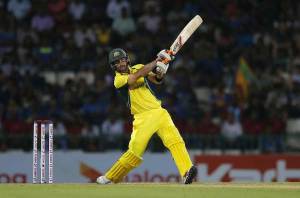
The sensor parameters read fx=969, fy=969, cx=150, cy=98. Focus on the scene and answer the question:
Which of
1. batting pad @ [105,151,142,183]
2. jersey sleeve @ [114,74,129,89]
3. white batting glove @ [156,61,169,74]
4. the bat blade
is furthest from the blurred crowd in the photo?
white batting glove @ [156,61,169,74]

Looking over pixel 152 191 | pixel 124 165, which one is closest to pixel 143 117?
pixel 124 165

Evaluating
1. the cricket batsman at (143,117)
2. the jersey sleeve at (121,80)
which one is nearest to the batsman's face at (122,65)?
the cricket batsman at (143,117)

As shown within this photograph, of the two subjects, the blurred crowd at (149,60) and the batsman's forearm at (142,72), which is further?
the blurred crowd at (149,60)

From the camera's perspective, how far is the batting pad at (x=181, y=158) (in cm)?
1209

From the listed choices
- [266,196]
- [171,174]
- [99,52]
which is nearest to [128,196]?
[266,196]

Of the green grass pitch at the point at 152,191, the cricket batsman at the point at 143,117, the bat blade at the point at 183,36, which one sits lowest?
the green grass pitch at the point at 152,191

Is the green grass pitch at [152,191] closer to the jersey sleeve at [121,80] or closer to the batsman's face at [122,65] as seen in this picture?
the jersey sleeve at [121,80]

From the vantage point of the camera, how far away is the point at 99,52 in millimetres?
20500

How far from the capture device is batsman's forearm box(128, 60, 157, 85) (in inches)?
475

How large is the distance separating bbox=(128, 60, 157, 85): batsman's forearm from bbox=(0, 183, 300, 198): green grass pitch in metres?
1.34

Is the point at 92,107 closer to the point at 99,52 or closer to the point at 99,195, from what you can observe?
the point at 99,52

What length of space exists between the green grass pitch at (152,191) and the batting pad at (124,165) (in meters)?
0.27

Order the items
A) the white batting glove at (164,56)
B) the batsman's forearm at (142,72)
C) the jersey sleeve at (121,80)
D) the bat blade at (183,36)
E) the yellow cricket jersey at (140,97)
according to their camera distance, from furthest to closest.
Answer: the bat blade at (183,36) < the yellow cricket jersey at (140,97) < the jersey sleeve at (121,80) < the white batting glove at (164,56) < the batsman's forearm at (142,72)

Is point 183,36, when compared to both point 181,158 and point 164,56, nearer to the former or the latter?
point 164,56
